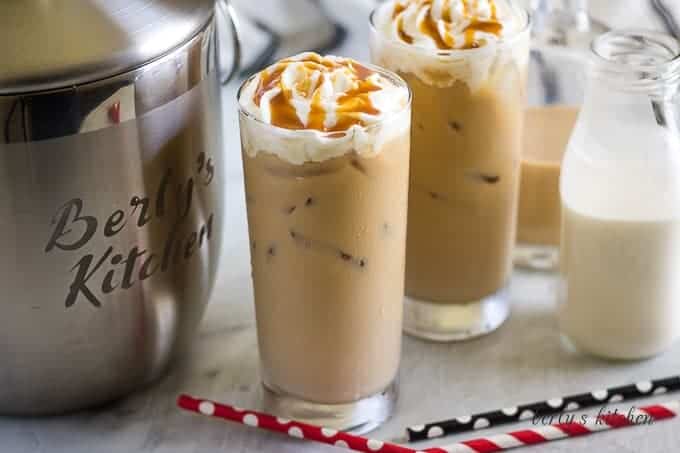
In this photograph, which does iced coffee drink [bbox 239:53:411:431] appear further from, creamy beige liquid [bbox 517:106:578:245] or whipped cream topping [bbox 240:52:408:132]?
→ creamy beige liquid [bbox 517:106:578:245]

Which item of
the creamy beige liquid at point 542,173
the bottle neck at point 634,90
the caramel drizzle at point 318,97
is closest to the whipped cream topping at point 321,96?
the caramel drizzle at point 318,97

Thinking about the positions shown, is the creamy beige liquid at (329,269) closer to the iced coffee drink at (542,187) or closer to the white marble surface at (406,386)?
the white marble surface at (406,386)

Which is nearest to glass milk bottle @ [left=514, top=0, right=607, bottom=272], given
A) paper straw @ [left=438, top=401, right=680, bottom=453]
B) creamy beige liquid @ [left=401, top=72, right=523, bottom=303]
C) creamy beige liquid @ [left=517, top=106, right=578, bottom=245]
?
creamy beige liquid @ [left=517, top=106, right=578, bottom=245]

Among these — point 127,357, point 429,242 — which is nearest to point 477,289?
point 429,242

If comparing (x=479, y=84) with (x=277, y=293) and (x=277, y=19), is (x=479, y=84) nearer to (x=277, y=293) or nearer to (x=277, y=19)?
(x=277, y=293)

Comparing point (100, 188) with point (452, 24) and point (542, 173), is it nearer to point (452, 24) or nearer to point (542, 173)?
point (452, 24)
